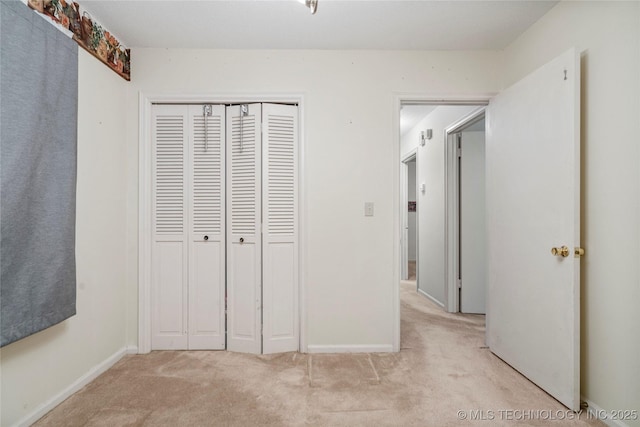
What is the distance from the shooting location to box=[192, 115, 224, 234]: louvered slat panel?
2473mm

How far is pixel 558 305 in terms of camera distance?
1.79 metres

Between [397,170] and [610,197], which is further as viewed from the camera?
[397,170]

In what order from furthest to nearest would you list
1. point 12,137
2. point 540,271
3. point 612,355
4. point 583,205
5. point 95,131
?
point 95,131
point 540,271
point 583,205
point 612,355
point 12,137

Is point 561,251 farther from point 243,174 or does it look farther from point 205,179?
point 205,179

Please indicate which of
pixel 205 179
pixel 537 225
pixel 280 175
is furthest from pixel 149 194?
pixel 537 225

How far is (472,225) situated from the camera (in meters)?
3.47

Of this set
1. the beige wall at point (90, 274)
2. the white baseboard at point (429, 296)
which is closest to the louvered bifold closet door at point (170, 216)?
the beige wall at point (90, 274)

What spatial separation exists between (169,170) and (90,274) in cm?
92

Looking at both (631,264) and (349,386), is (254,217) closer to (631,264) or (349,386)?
(349,386)

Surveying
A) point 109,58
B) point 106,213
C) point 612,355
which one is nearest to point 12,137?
point 106,213

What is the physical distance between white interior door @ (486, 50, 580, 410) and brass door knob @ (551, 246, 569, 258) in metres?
0.03

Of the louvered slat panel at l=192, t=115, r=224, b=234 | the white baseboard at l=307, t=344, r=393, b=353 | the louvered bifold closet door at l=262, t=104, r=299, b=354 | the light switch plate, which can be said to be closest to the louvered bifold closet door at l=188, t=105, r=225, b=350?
the louvered slat panel at l=192, t=115, r=224, b=234

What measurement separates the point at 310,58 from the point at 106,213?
191 cm

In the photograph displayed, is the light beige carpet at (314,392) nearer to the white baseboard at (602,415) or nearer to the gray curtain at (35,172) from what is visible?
the white baseboard at (602,415)
